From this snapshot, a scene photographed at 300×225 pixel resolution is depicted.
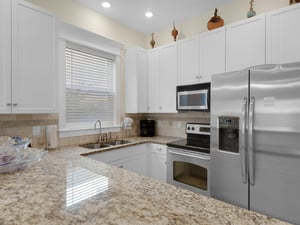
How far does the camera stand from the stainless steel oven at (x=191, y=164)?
216 cm

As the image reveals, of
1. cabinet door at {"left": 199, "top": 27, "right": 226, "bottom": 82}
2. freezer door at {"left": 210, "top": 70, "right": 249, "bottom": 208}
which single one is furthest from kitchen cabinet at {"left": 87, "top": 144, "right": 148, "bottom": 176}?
cabinet door at {"left": 199, "top": 27, "right": 226, "bottom": 82}

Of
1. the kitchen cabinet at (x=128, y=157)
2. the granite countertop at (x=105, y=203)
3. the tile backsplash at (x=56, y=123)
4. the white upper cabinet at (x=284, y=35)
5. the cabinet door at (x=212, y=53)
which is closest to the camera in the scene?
the granite countertop at (x=105, y=203)

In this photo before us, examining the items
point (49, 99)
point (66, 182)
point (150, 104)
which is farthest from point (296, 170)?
point (49, 99)

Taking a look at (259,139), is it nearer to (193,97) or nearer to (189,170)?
(189,170)

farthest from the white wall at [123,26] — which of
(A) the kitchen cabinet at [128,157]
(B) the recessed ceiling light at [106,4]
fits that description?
(A) the kitchen cabinet at [128,157]

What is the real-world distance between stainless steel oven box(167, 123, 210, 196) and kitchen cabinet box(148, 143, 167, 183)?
0.22m

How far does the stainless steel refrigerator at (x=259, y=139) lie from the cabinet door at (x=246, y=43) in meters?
0.54

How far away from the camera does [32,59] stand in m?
1.85

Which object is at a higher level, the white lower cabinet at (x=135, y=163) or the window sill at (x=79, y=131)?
the window sill at (x=79, y=131)

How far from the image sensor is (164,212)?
69 cm

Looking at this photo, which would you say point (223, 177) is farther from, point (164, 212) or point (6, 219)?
point (6, 219)

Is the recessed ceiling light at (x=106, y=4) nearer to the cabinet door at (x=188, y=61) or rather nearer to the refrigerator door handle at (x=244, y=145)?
the cabinet door at (x=188, y=61)

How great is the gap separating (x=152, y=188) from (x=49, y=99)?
1.65m

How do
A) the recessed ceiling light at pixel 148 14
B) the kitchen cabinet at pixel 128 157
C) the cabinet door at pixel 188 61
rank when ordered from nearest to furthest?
the kitchen cabinet at pixel 128 157, the cabinet door at pixel 188 61, the recessed ceiling light at pixel 148 14
